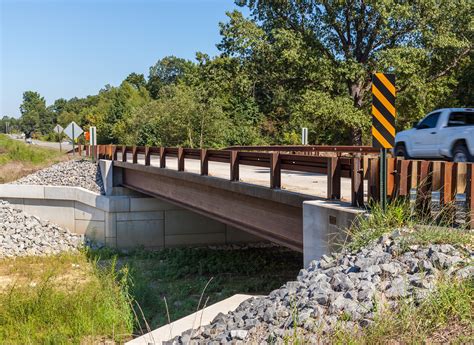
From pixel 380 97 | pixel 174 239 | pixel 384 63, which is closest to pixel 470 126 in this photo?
pixel 380 97

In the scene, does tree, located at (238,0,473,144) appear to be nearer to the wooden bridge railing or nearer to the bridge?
the bridge

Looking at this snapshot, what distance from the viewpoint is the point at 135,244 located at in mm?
19297

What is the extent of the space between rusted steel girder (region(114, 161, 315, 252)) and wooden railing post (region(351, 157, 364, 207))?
4.10 ft

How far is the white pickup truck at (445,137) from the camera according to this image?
11406 millimetres

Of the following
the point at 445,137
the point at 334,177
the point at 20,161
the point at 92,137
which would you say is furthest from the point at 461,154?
the point at 20,161

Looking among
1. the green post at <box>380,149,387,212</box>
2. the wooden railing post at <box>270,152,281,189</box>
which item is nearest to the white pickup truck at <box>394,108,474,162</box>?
the wooden railing post at <box>270,152,281,189</box>

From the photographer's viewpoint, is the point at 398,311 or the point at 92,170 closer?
the point at 398,311

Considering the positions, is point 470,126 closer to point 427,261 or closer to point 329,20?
point 427,261

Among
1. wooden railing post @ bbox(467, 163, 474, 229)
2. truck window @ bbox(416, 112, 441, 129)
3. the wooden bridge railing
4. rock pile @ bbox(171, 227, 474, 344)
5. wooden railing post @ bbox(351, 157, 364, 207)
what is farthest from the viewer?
truck window @ bbox(416, 112, 441, 129)

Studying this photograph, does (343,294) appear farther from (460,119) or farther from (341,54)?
(341,54)

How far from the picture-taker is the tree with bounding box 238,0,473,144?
2438cm

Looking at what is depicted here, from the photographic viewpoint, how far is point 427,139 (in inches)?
493

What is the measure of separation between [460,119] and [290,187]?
4.57 meters

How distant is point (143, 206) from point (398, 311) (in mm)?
16135
